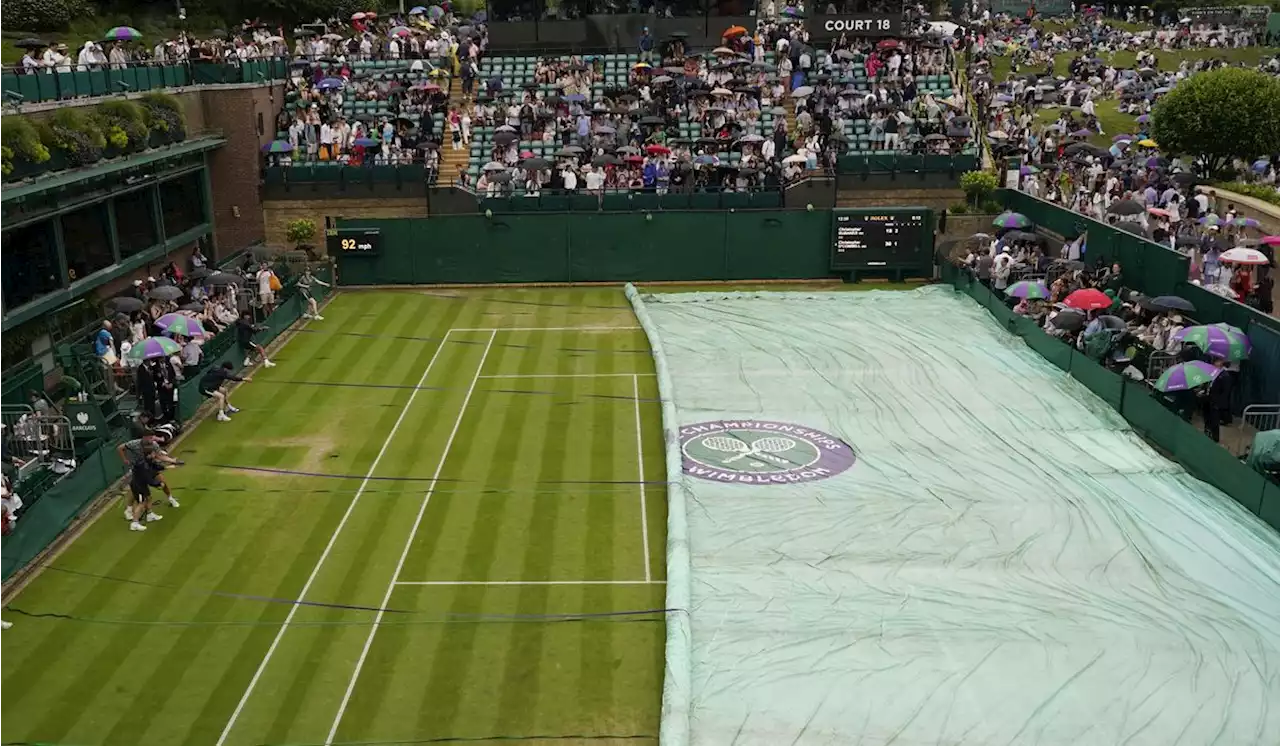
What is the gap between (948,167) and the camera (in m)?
39.4

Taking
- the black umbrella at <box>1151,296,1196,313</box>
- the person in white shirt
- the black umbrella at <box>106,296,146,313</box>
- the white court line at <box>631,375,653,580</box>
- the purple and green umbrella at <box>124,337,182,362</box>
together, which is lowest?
the white court line at <box>631,375,653,580</box>

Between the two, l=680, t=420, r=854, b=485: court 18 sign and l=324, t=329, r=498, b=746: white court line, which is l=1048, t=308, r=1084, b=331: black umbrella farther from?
l=324, t=329, r=498, b=746: white court line

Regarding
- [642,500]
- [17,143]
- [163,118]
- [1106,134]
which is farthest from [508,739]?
[1106,134]

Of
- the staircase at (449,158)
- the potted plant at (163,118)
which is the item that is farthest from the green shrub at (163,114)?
the staircase at (449,158)

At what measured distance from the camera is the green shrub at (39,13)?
5141 centimetres

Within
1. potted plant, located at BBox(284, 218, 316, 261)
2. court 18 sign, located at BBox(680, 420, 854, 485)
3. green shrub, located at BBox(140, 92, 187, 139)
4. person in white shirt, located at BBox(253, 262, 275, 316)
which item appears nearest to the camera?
court 18 sign, located at BBox(680, 420, 854, 485)

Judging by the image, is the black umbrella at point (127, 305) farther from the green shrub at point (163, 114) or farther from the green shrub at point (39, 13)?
the green shrub at point (39, 13)

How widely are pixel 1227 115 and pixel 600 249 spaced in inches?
880

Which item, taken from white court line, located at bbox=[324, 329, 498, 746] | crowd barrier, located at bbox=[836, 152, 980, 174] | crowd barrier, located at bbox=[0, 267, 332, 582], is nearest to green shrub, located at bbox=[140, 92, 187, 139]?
crowd barrier, located at bbox=[0, 267, 332, 582]

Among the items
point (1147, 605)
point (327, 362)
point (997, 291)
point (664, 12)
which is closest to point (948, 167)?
point (997, 291)

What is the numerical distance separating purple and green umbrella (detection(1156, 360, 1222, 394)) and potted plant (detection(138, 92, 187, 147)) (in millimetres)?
26376

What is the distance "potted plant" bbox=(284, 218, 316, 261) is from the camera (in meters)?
38.2

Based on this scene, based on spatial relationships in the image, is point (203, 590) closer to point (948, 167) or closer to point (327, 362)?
point (327, 362)

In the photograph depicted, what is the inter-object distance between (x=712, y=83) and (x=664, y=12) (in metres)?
7.69
